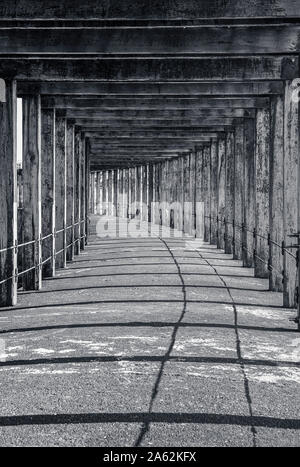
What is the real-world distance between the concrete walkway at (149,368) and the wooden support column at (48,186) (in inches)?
94.1

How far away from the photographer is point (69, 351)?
23.3 ft

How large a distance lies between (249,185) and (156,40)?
7546 millimetres

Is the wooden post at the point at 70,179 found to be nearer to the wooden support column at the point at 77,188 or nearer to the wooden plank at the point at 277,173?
the wooden support column at the point at 77,188

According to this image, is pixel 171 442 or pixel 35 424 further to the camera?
pixel 35 424

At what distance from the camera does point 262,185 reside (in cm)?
1437

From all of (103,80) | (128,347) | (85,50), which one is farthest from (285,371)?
(103,80)

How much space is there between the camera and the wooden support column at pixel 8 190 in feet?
34.8

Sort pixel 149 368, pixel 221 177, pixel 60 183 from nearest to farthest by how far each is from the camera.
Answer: pixel 149 368 < pixel 60 183 < pixel 221 177

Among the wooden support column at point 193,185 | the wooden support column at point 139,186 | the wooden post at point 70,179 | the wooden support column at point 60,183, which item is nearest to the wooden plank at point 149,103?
the wooden support column at point 60,183

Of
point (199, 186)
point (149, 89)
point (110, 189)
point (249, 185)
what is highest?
point (149, 89)

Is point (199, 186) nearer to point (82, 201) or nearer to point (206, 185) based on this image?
point (206, 185)

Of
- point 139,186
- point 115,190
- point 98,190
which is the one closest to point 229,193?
point 139,186

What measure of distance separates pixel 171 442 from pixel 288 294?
267 inches

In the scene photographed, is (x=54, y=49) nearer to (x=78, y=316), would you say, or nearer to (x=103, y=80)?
(x=103, y=80)
